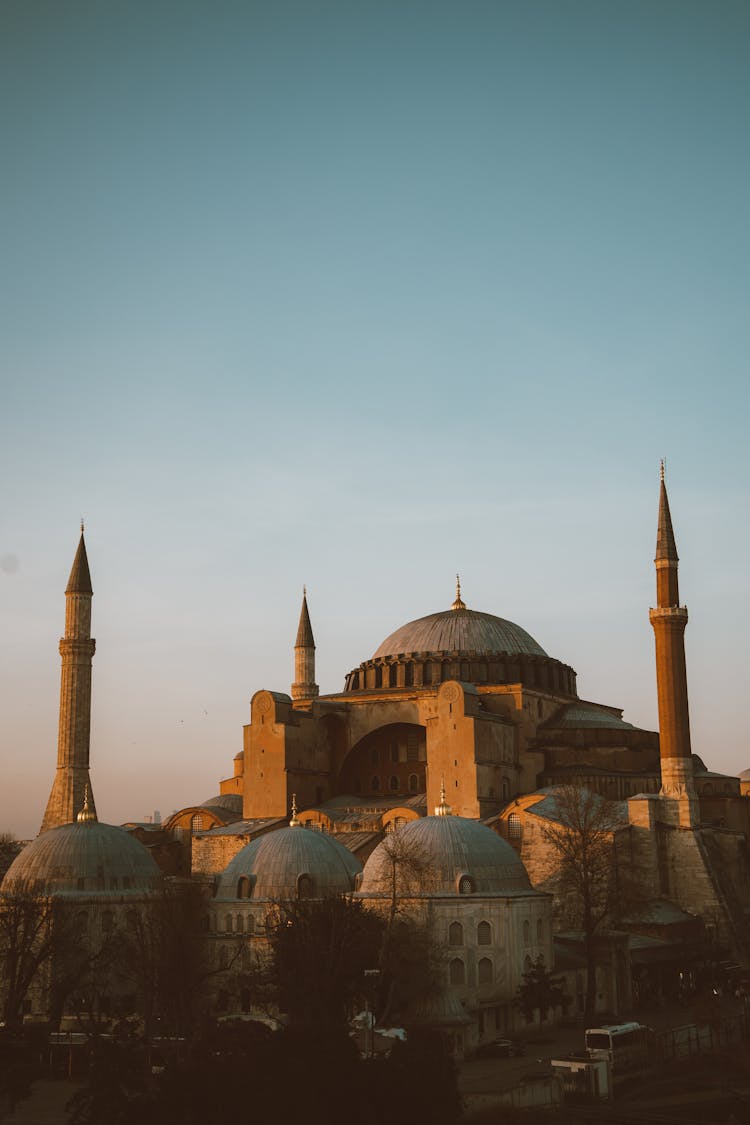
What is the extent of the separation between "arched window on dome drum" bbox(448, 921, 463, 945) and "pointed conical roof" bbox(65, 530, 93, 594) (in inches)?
840

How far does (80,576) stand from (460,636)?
14488mm

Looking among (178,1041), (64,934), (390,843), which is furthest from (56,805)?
(178,1041)

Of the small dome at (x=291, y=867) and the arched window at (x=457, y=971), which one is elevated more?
the small dome at (x=291, y=867)

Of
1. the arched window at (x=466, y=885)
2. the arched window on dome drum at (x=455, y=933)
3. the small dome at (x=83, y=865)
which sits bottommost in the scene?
the arched window on dome drum at (x=455, y=933)

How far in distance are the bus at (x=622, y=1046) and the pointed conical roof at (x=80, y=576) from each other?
26508mm

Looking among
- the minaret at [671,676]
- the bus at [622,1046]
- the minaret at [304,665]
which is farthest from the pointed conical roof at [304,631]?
the bus at [622,1046]

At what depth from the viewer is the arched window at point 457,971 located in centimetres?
3077

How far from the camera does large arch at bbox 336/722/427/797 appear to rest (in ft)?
157

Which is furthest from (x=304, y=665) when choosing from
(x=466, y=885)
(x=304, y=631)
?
(x=466, y=885)

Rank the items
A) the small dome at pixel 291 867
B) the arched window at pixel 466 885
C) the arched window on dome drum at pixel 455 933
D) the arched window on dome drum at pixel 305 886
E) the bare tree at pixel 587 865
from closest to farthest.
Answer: the arched window on dome drum at pixel 455 933 → the arched window at pixel 466 885 → the bare tree at pixel 587 865 → the arched window on dome drum at pixel 305 886 → the small dome at pixel 291 867

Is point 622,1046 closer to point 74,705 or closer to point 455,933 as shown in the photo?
point 455,933

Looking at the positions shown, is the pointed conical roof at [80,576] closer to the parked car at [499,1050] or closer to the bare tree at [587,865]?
the bare tree at [587,865]

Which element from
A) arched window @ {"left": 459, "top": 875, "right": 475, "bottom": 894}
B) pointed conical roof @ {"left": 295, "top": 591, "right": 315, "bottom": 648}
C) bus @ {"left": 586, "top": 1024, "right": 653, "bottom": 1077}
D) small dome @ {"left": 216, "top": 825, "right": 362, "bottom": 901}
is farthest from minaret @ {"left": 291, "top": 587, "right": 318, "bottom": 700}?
bus @ {"left": 586, "top": 1024, "right": 653, "bottom": 1077}

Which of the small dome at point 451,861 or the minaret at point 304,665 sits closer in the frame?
the small dome at point 451,861
